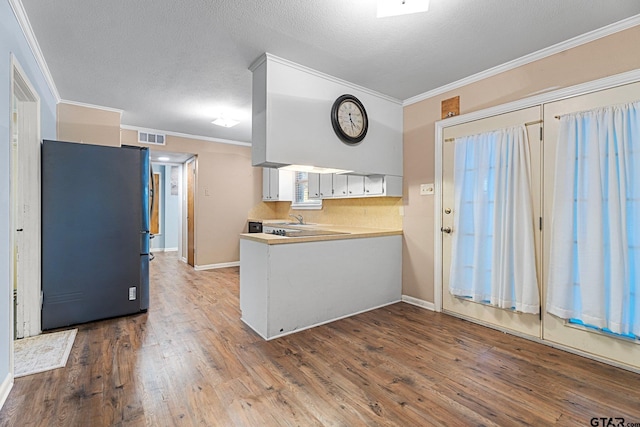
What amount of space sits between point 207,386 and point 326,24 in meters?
2.68

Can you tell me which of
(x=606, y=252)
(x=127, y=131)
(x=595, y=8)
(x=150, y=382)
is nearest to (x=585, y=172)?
(x=606, y=252)

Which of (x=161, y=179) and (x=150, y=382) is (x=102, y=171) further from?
(x=161, y=179)

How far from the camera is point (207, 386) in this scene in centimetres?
199

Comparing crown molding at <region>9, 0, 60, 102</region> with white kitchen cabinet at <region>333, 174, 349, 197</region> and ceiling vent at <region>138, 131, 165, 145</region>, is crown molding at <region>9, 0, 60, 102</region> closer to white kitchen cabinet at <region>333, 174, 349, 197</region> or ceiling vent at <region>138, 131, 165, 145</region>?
ceiling vent at <region>138, 131, 165, 145</region>

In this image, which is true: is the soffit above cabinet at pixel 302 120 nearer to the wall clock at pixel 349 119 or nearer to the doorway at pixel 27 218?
the wall clock at pixel 349 119

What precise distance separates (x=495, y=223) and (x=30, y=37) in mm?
4260

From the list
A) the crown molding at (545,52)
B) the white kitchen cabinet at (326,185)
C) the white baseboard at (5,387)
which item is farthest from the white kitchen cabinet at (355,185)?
the white baseboard at (5,387)

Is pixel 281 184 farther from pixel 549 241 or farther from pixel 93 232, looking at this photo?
pixel 549 241

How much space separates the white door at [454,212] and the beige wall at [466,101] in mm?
160

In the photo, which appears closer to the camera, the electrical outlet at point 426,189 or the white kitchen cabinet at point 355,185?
the electrical outlet at point 426,189

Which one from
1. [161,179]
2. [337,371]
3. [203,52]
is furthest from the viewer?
[161,179]

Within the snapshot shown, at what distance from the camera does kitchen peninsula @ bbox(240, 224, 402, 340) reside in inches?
108

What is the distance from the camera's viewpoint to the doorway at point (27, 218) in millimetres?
2717

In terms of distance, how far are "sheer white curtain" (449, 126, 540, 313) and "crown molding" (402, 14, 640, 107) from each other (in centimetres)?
61
